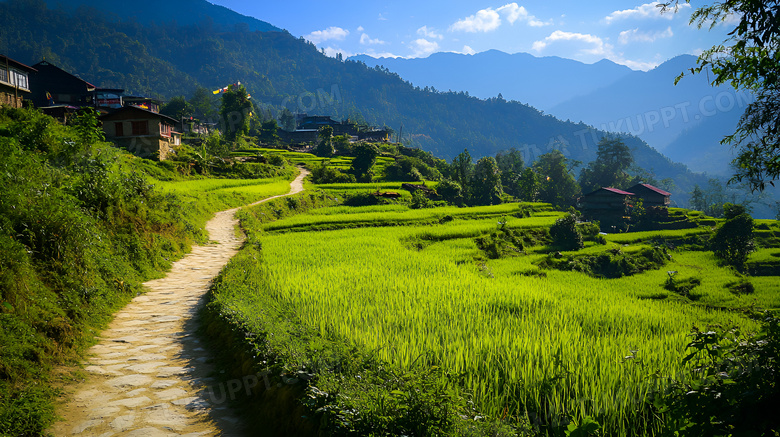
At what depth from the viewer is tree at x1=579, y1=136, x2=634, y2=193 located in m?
70.6

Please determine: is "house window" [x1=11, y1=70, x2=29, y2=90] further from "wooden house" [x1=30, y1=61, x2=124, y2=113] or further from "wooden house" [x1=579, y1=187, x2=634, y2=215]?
"wooden house" [x1=579, y1=187, x2=634, y2=215]

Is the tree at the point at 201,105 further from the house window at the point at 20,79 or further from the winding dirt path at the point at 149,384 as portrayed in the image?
the winding dirt path at the point at 149,384

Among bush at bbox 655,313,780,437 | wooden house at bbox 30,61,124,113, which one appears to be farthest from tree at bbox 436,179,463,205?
wooden house at bbox 30,61,124,113

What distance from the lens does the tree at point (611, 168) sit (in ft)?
232

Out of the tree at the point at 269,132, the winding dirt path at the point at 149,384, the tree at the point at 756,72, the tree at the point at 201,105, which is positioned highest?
the tree at the point at 201,105

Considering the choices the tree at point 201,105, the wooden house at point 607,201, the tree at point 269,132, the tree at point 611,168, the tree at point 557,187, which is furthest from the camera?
the tree at point 201,105

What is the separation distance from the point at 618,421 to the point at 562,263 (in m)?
13.4

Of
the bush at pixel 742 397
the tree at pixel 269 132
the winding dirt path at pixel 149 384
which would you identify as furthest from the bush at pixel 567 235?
the tree at pixel 269 132

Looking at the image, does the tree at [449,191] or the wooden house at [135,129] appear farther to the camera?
the tree at [449,191]

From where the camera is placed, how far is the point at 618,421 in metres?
3.60

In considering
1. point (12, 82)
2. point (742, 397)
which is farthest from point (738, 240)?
point (12, 82)

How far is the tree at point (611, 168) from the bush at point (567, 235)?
5615cm

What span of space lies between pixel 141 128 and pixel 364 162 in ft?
65.1

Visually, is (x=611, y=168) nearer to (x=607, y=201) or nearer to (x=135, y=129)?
(x=607, y=201)
